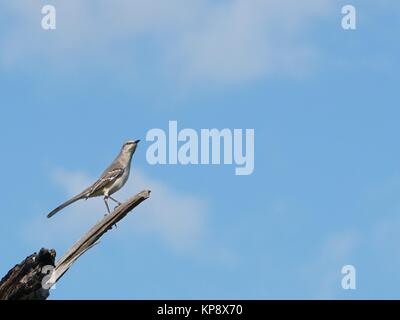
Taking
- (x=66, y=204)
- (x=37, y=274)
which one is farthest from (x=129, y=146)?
(x=37, y=274)

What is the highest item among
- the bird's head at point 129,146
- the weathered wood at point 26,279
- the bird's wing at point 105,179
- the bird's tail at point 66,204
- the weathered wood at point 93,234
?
the bird's head at point 129,146

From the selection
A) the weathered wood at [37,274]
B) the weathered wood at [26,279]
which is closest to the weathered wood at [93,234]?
the weathered wood at [37,274]

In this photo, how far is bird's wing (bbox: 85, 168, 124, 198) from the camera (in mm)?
20609

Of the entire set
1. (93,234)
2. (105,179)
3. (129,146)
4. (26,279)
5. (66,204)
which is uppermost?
(129,146)

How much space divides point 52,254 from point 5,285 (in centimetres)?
85

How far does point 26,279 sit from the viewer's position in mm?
16156

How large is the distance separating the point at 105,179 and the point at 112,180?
152mm

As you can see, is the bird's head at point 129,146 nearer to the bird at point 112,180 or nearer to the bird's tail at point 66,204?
the bird at point 112,180

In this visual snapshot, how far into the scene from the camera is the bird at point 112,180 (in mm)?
20609

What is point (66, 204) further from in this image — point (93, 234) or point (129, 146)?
point (93, 234)

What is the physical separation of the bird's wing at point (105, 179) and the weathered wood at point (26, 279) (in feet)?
14.4

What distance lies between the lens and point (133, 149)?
21422mm
